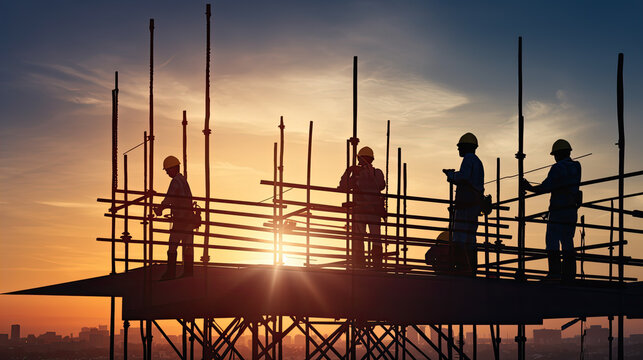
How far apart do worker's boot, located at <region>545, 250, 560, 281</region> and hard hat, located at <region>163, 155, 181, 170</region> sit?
23.0 feet

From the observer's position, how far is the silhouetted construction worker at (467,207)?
14742 millimetres

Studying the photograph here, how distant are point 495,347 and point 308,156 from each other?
235 inches

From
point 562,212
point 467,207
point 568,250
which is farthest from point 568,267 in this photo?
point 467,207

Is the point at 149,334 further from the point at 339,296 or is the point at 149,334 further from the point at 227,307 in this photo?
the point at 339,296

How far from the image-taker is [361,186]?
1783cm

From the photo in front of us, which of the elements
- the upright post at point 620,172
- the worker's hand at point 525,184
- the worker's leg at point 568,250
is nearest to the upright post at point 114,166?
the worker's hand at point 525,184

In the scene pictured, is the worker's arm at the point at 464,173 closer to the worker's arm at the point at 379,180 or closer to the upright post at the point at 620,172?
the upright post at the point at 620,172

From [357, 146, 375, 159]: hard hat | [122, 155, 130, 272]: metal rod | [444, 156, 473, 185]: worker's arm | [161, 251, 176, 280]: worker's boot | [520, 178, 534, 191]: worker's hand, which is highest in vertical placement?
[357, 146, 375, 159]: hard hat

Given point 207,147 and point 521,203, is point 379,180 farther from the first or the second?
point 207,147

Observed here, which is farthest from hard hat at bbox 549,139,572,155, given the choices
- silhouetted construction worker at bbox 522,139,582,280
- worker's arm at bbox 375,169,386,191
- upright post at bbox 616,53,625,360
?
worker's arm at bbox 375,169,386,191

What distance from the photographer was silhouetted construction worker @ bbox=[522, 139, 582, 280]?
14984 millimetres

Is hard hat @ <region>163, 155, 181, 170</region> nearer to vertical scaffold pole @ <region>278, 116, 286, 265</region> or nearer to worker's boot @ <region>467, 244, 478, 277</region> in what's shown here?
vertical scaffold pole @ <region>278, 116, 286, 265</region>

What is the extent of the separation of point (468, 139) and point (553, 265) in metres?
2.79

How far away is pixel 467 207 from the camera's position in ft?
48.8
